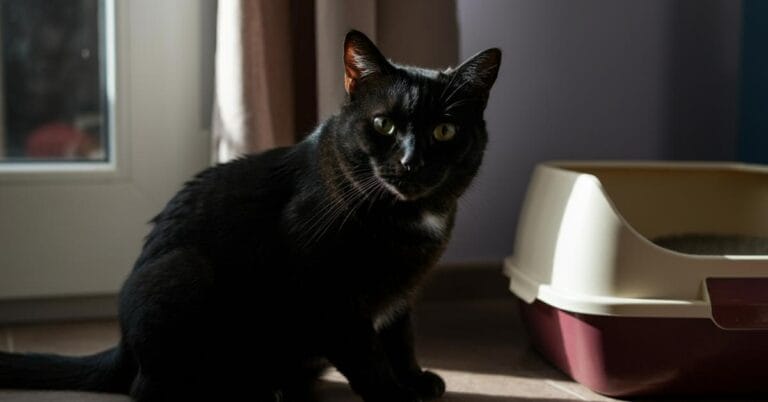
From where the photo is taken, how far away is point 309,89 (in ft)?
5.33

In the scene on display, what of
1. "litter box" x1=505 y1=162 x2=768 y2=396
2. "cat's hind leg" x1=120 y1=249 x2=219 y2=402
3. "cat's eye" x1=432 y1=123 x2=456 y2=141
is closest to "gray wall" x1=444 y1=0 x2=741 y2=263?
"litter box" x1=505 y1=162 x2=768 y2=396

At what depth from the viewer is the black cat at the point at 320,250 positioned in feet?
3.83

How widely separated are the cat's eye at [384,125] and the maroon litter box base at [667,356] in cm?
39

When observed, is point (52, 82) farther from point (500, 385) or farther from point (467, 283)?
point (500, 385)

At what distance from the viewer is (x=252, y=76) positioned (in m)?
1.51

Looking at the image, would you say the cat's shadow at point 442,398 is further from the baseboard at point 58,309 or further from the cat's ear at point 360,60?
the baseboard at point 58,309

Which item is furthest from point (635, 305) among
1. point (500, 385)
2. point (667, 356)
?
point (500, 385)

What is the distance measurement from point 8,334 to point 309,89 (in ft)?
2.27

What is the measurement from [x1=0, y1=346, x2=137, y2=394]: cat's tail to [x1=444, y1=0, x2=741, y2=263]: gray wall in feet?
2.65

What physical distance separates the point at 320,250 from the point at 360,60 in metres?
0.25

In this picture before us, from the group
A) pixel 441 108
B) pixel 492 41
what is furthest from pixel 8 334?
pixel 492 41

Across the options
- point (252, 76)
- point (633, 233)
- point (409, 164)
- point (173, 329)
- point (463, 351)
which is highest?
point (252, 76)

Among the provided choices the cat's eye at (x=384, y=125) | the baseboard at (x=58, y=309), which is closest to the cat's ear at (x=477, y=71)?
the cat's eye at (x=384, y=125)

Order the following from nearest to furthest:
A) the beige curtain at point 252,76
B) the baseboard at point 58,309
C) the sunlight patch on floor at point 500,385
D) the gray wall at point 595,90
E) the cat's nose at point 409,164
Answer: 1. the cat's nose at point 409,164
2. the sunlight patch on floor at point 500,385
3. the beige curtain at point 252,76
4. the baseboard at point 58,309
5. the gray wall at point 595,90
